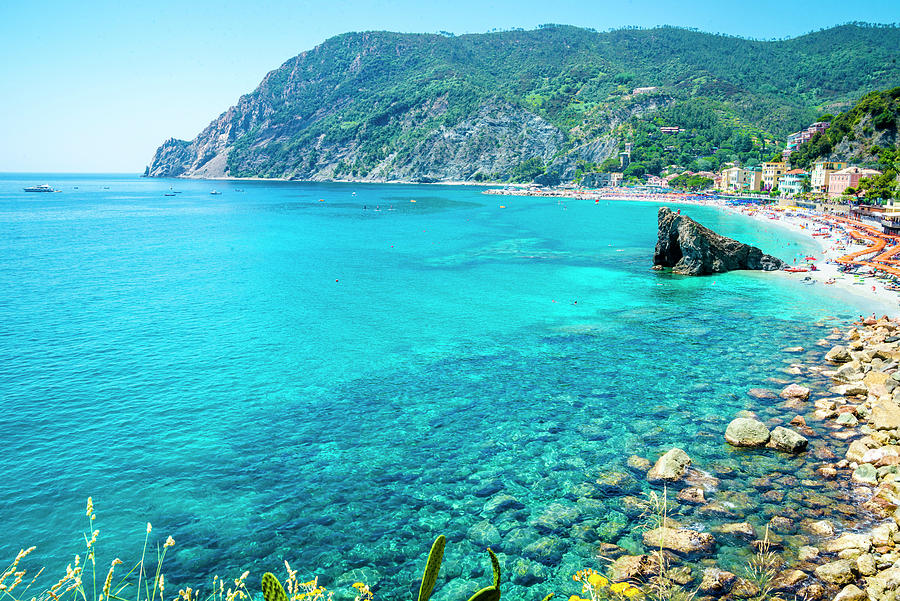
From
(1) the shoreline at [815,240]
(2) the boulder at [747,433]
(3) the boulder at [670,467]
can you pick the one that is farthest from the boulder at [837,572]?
(1) the shoreline at [815,240]

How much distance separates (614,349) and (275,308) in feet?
90.2

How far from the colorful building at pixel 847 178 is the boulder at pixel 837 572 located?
115595mm

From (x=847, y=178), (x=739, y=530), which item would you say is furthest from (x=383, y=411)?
(x=847, y=178)

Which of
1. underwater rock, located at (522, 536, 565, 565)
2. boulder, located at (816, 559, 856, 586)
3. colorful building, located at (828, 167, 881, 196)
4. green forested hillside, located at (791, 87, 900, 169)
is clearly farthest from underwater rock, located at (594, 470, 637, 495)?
green forested hillside, located at (791, 87, 900, 169)

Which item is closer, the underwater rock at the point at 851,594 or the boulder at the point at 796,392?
the underwater rock at the point at 851,594

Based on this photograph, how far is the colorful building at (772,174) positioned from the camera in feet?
493

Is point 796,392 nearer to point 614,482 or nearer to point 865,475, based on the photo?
point 865,475

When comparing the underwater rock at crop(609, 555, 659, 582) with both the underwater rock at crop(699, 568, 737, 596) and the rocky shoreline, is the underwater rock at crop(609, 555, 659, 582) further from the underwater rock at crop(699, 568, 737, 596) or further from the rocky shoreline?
the underwater rock at crop(699, 568, 737, 596)

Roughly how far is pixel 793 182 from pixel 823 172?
15.8 metres

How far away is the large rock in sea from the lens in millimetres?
55750

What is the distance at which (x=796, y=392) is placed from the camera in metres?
25.1

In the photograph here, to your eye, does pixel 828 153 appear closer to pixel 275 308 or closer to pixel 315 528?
pixel 275 308

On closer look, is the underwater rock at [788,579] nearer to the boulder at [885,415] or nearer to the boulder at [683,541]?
the boulder at [683,541]

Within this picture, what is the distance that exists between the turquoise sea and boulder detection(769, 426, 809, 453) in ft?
1.80
